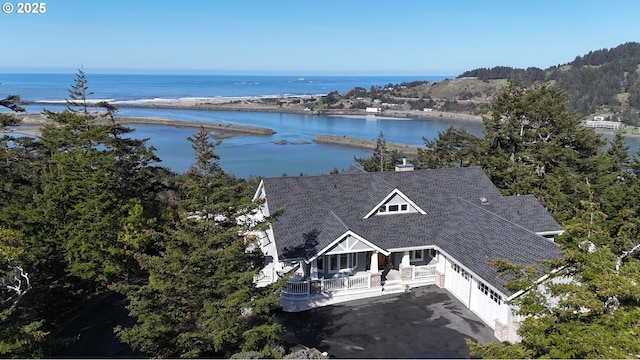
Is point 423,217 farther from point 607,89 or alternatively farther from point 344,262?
point 607,89

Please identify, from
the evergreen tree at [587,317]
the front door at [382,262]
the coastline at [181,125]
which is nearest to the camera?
the evergreen tree at [587,317]

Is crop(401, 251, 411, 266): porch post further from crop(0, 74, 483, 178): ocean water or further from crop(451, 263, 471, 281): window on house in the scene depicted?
crop(0, 74, 483, 178): ocean water

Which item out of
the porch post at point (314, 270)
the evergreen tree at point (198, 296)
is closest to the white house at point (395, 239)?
the porch post at point (314, 270)

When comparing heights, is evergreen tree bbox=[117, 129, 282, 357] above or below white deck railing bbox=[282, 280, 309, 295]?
above

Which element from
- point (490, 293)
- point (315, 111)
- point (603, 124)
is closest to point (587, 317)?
point (490, 293)

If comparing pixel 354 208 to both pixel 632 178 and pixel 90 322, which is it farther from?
pixel 632 178

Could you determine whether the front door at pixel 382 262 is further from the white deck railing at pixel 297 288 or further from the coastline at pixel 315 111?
the coastline at pixel 315 111

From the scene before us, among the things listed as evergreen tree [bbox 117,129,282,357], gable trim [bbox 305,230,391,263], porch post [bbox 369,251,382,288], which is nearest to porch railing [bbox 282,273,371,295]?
porch post [bbox 369,251,382,288]
